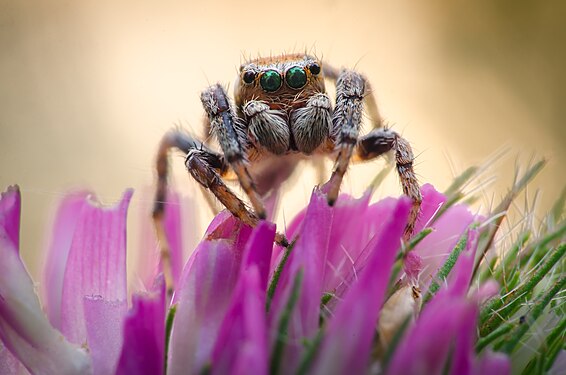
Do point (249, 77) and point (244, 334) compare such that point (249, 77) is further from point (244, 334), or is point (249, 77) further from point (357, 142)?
point (244, 334)

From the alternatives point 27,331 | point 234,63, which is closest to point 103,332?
point 27,331

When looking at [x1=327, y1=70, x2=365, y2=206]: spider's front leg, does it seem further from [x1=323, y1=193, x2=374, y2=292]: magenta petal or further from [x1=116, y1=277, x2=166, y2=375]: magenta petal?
[x1=116, y1=277, x2=166, y2=375]: magenta petal

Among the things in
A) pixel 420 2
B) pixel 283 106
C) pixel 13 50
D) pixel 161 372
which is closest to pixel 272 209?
pixel 283 106

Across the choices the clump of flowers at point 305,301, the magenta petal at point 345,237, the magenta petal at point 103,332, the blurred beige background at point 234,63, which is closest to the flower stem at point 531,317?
the clump of flowers at point 305,301

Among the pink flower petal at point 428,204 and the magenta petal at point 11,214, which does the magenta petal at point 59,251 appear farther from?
the pink flower petal at point 428,204

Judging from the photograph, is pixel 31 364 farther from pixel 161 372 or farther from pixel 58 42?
pixel 58 42

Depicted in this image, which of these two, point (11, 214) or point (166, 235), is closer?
point (11, 214)
